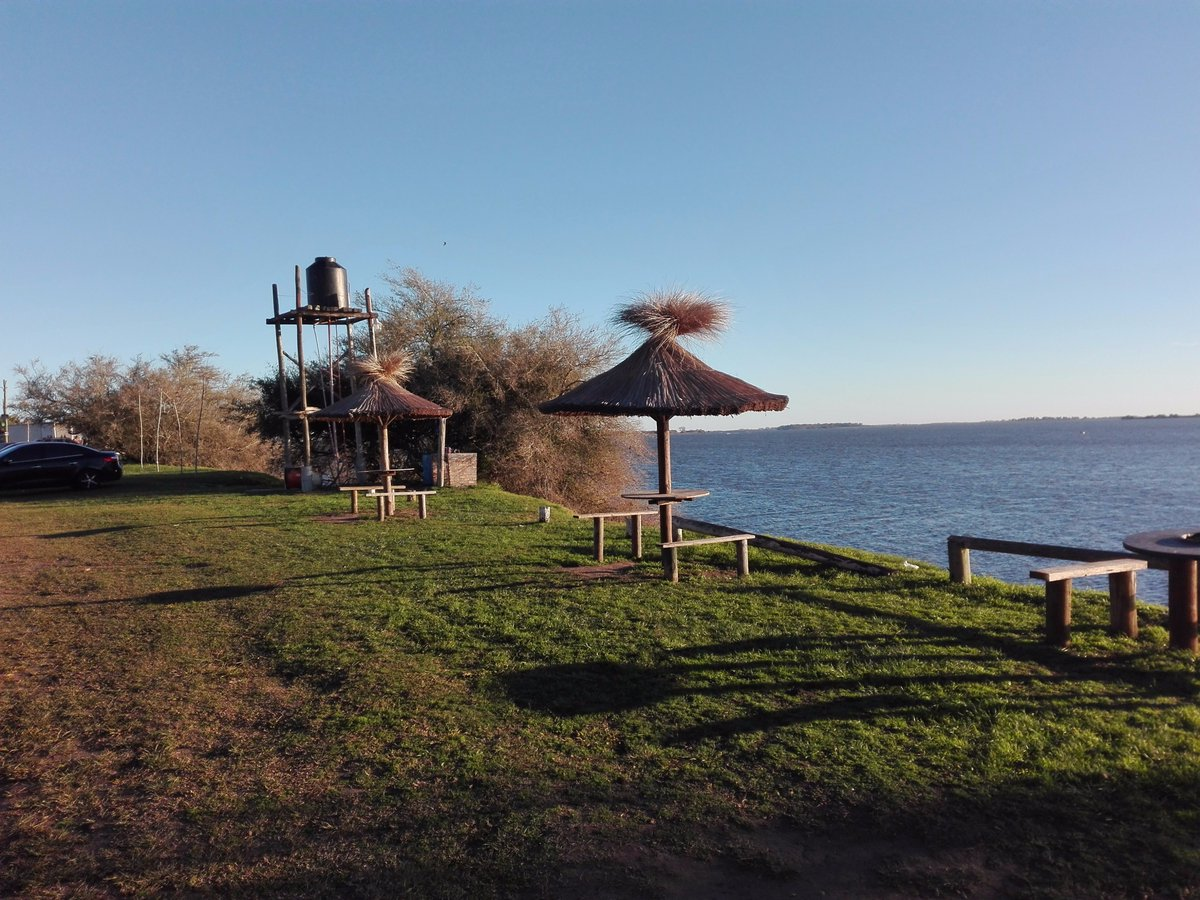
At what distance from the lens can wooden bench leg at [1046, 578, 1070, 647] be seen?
6332 mm

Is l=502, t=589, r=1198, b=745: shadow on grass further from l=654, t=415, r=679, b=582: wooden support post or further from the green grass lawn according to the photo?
l=654, t=415, r=679, b=582: wooden support post

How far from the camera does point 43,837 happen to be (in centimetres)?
358

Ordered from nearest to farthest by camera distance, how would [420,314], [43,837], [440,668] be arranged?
[43,837], [440,668], [420,314]

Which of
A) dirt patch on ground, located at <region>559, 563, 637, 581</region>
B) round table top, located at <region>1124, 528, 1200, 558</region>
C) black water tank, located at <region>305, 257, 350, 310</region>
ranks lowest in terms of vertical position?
dirt patch on ground, located at <region>559, 563, 637, 581</region>

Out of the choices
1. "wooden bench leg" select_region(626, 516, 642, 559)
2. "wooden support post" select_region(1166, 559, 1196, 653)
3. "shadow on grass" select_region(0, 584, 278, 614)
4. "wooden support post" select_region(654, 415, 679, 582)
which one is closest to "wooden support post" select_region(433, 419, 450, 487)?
"wooden bench leg" select_region(626, 516, 642, 559)

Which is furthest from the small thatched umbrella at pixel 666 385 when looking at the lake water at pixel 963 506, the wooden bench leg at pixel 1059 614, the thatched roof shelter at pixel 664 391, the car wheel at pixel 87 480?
the car wheel at pixel 87 480

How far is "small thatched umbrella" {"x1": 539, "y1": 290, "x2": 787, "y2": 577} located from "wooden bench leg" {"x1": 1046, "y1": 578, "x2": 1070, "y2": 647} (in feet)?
12.5

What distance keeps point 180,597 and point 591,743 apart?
5750 mm

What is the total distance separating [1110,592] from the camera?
6.61 meters

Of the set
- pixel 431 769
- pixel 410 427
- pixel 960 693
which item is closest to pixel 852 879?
pixel 431 769

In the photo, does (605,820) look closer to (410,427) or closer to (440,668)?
(440,668)

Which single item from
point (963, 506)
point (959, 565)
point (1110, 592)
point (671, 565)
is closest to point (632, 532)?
point (671, 565)

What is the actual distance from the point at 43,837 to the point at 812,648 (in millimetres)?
4860

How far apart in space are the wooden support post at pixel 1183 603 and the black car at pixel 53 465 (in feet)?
79.0
